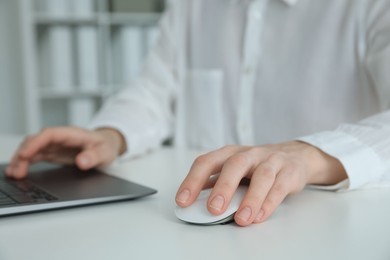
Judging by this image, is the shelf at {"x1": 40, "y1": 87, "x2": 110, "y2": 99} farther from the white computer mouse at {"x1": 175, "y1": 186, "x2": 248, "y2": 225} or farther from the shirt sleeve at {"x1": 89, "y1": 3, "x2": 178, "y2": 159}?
the white computer mouse at {"x1": 175, "y1": 186, "x2": 248, "y2": 225}

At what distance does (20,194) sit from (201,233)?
254 mm

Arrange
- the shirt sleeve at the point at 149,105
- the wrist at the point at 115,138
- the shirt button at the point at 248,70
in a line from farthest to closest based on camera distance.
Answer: the shirt button at the point at 248,70 → the shirt sleeve at the point at 149,105 → the wrist at the point at 115,138

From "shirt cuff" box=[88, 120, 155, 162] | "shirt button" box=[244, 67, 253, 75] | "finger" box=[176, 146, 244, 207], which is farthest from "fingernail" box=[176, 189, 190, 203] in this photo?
"shirt button" box=[244, 67, 253, 75]

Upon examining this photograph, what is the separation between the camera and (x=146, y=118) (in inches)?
47.1

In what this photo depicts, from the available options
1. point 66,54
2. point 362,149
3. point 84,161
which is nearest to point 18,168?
point 84,161

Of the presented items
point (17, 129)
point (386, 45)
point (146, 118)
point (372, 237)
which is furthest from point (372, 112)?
point (17, 129)

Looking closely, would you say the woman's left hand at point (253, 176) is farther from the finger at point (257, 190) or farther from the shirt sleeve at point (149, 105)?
the shirt sleeve at point (149, 105)

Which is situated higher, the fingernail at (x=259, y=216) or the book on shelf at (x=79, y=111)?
the fingernail at (x=259, y=216)

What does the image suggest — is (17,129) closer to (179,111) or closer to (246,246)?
(179,111)

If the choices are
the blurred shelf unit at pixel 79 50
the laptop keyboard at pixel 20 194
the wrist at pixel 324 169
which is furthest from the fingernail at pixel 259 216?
the blurred shelf unit at pixel 79 50

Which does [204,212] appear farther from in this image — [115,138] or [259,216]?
[115,138]

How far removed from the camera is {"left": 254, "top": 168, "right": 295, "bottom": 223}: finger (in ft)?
1.63

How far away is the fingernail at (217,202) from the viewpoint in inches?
18.7

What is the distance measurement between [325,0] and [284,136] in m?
0.30
